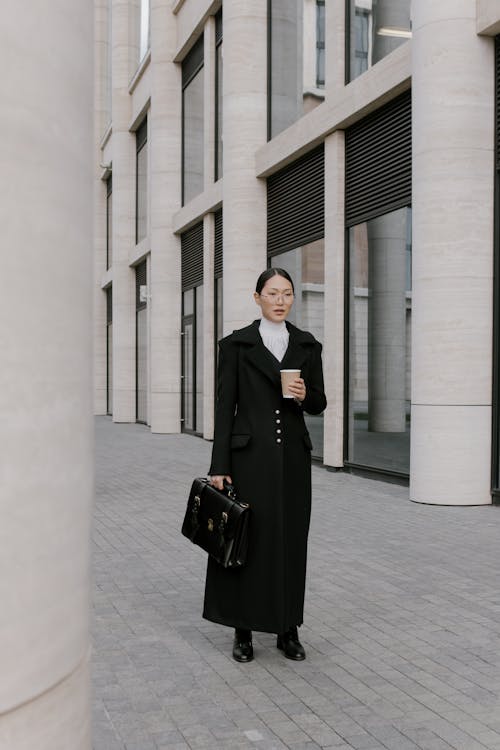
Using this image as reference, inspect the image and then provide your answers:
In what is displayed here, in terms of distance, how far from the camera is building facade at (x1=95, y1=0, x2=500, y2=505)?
9.51 metres

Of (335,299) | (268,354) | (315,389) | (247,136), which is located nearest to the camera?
(268,354)

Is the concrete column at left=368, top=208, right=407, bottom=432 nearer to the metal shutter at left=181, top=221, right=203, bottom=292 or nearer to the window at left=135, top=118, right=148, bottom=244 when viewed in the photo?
the metal shutter at left=181, top=221, right=203, bottom=292

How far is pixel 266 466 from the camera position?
14.4ft

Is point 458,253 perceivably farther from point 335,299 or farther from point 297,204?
point 297,204

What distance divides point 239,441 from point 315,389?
0.49 metres

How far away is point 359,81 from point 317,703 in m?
9.72

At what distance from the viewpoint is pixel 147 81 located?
2486 centimetres

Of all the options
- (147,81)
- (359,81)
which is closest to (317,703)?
(359,81)

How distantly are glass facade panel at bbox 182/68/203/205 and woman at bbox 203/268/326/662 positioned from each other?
1685 cm

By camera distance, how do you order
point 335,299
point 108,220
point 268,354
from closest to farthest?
point 268,354, point 335,299, point 108,220

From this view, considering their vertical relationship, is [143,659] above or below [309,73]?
below

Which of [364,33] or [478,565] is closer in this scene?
[478,565]

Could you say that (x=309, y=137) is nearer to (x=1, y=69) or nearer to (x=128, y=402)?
(x=1, y=69)

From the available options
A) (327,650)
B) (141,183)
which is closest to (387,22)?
(327,650)
